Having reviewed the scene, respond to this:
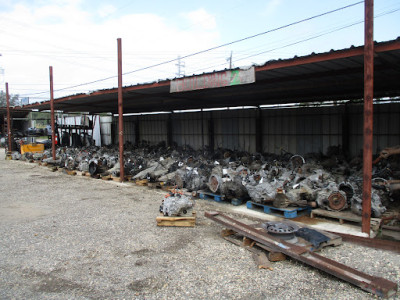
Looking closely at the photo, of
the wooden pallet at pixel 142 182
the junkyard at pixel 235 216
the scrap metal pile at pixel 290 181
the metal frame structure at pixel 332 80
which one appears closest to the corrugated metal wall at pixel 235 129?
the metal frame structure at pixel 332 80

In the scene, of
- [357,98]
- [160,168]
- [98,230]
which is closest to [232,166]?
[160,168]

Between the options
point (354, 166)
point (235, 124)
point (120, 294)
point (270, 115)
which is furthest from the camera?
point (235, 124)

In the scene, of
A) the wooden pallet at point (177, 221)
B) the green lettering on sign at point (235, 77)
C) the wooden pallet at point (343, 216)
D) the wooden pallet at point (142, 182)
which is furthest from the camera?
the wooden pallet at point (142, 182)

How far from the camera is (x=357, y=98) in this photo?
13531 millimetres

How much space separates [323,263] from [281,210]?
260 centimetres

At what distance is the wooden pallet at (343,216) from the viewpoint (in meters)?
5.48

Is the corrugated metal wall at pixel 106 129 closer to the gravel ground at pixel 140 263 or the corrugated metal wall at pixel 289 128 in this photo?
the corrugated metal wall at pixel 289 128

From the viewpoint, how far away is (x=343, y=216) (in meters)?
5.81

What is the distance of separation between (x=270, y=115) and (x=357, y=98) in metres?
3.98

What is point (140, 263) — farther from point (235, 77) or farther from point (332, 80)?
point (332, 80)

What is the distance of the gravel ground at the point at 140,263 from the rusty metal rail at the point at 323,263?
0.46 ft

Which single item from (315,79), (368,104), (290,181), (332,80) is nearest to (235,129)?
(332,80)

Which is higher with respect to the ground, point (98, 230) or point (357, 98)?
point (357, 98)

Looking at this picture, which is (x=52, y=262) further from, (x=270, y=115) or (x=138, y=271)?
(x=270, y=115)
